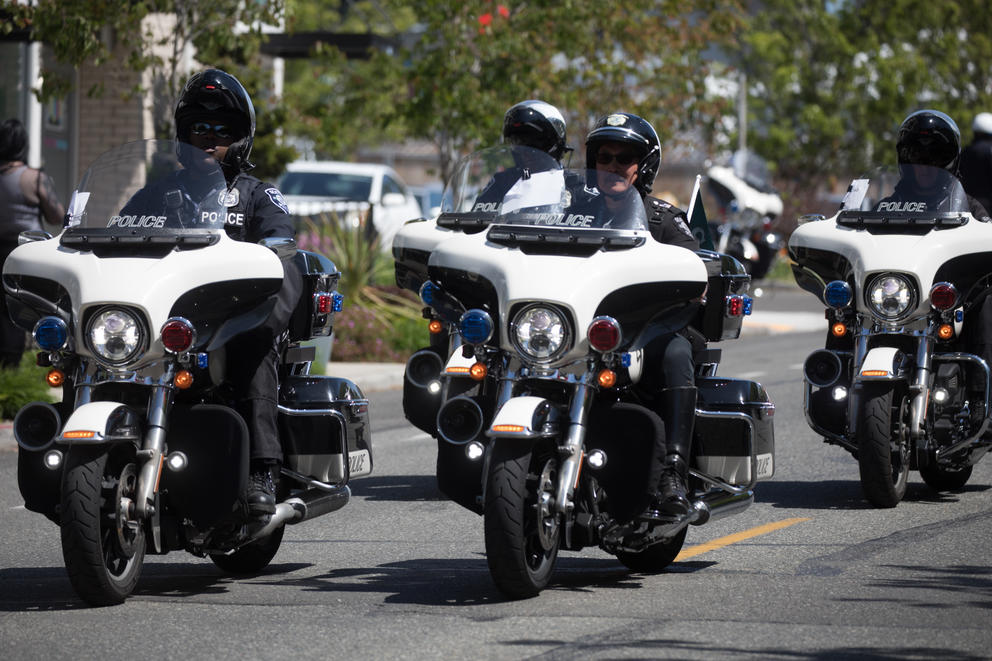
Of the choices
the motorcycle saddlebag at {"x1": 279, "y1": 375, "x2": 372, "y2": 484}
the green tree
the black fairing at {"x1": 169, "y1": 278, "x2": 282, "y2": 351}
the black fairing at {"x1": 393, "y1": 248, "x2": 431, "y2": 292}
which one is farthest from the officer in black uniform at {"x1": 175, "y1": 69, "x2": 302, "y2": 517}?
the green tree

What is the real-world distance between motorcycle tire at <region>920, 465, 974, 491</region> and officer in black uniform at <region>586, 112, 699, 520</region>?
2.98m

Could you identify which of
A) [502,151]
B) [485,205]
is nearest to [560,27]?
[485,205]

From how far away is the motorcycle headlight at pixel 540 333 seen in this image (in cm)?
637

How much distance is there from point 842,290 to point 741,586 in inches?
105

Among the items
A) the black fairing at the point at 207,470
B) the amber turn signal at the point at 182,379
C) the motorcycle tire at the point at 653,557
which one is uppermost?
the amber turn signal at the point at 182,379

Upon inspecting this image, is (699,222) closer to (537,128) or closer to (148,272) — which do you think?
(148,272)

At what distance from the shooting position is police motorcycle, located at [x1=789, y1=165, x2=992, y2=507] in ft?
29.1

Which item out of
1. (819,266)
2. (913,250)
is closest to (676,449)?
(913,250)

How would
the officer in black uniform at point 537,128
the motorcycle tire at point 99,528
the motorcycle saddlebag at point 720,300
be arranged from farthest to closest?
the officer in black uniform at point 537,128, the motorcycle saddlebag at point 720,300, the motorcycle tire at point 99,528

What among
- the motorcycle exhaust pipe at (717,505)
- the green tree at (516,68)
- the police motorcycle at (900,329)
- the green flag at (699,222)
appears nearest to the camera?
the motorcycle exhaust pipe at (717,505)

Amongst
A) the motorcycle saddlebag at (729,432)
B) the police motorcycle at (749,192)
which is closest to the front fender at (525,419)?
the motorcycle saddlebag at (729,432)

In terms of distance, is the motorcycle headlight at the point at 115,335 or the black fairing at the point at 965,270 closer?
the motorcycle headlight at the point at 115,335

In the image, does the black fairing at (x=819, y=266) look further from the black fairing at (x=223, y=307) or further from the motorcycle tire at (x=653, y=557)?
the black fairing at (x=223, y=307)

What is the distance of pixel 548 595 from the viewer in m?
6.58
